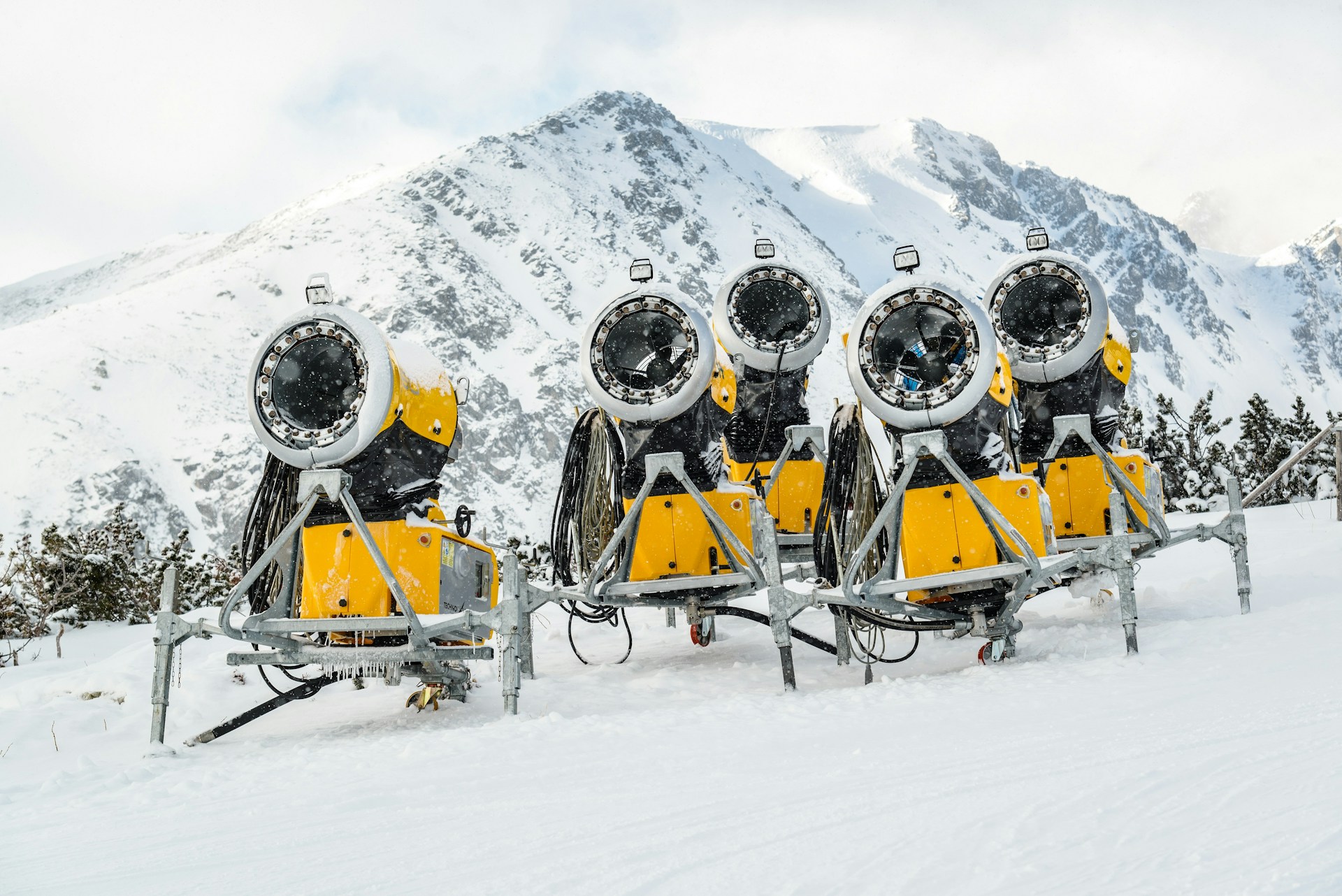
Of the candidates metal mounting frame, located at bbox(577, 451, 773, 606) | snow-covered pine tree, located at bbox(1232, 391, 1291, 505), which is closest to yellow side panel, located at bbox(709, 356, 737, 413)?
metal mounting frame, located at bbox(577, 451, 773, 606)

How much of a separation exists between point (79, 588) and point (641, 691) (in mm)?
12161

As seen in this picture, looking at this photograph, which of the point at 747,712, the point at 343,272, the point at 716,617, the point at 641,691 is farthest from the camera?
the point at 343,272

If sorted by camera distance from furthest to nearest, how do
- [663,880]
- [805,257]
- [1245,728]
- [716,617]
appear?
[805,257] < [716,617] < [1245,728] < [663,880]

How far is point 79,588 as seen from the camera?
1758 centimetres

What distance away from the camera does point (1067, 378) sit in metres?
11.5

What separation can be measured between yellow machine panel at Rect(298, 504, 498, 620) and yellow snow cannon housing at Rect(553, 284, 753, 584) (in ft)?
7.10

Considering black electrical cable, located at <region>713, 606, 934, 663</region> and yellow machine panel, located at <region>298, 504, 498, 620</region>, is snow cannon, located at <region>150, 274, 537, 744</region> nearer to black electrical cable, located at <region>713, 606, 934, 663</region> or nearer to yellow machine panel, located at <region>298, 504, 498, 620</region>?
yellow machine panel, located at <region>298, 504, 498, 620</region>

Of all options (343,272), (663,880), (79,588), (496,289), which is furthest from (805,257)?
(663,880)

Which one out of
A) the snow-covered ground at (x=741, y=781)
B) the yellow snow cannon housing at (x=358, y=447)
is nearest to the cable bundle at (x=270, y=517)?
the yellow snow cannon housing at (x=358, y=447)

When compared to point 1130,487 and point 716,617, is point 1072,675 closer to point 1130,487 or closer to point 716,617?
point 1130,487

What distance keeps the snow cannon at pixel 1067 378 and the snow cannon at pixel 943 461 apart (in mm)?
1887

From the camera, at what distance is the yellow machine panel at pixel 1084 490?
11.4m

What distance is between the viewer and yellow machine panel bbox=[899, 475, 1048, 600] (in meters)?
9.13

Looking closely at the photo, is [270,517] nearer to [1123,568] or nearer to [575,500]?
[575,500]
